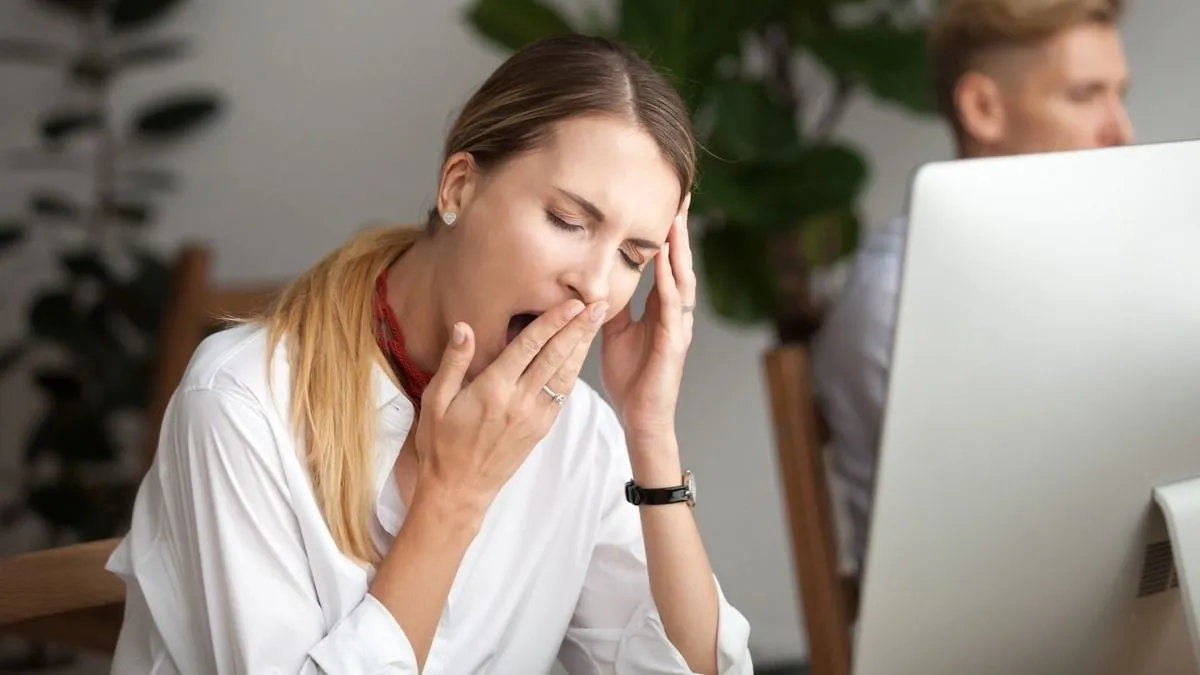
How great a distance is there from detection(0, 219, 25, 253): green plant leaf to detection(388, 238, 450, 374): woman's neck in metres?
1.24

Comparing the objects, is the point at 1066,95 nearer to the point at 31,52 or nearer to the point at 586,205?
the point at 586,205

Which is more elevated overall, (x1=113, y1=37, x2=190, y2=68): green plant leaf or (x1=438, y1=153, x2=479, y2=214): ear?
(x1=113, y1=37, x2=190, y2=68): green plant leaf

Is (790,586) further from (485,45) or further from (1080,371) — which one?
(485,45)

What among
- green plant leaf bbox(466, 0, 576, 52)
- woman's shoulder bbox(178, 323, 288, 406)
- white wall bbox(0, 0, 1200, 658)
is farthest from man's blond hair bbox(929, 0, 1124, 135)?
woman's shoulder bbox(178, 323, 288, 406)

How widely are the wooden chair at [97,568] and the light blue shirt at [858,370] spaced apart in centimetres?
51

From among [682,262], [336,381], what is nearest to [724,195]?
[682,262]

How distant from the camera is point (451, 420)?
0.77 metres

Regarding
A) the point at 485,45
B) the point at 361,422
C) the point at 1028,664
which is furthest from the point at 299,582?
the point at 485,45

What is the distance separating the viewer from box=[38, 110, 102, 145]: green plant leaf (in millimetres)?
1836

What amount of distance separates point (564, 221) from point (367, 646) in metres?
0.28

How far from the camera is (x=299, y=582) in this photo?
779 mm

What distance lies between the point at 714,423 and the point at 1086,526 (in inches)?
25.3

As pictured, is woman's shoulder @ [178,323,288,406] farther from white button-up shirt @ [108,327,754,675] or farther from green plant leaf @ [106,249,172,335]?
green plant leaf @ [106,249,172,335]

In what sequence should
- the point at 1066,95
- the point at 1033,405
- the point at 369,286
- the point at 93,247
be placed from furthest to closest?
the point at 93,247
the point at 1066,95
the point at 369,286
the point at 1033,405
